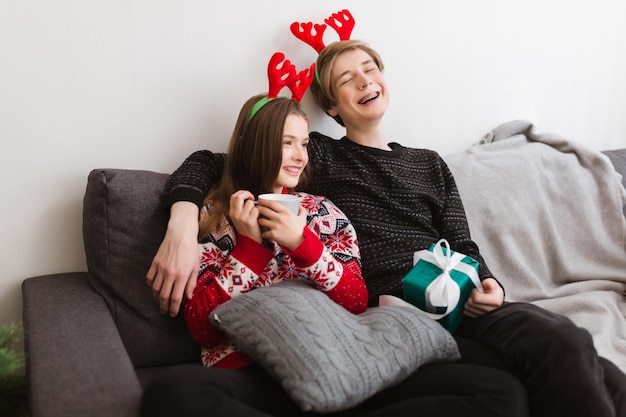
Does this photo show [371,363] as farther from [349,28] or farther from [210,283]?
[349,28]

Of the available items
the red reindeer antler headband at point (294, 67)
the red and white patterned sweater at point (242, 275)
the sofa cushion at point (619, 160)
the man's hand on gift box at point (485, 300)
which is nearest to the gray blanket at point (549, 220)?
the sofa cushion at point (619, 160)

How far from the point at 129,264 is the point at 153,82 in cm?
49

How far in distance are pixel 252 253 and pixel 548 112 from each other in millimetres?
1526

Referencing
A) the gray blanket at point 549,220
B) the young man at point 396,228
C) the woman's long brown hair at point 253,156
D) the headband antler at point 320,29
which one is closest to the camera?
the young man at point 396,228

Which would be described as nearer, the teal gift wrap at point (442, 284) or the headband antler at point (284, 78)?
the teal gift wrap at point (442, 284)

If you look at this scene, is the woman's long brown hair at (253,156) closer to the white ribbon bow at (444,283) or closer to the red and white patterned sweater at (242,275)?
the red and white patterned sweater at (242,275)

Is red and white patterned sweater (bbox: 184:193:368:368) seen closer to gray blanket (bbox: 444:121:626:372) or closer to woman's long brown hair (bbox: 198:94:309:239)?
woman's long brown hair (bbox: 198:94:309:239)

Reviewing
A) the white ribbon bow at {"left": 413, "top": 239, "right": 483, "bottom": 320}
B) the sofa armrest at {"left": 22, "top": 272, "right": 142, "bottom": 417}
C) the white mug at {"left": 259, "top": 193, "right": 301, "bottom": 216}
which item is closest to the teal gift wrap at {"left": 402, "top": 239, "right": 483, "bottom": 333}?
the white ribbon bow at {"left": 413, "top": 239, "right": 483, "bottom": 320}

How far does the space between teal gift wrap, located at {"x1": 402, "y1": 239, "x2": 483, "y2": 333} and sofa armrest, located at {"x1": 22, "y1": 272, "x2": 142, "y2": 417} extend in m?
0.63

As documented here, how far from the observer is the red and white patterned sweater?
1229 millimetres

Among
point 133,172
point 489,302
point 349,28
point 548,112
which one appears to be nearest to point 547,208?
point 548,112

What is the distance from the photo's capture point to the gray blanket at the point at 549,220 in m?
1.79

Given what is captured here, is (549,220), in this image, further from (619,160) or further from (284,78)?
(284,78)

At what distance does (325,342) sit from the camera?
1.04 m
